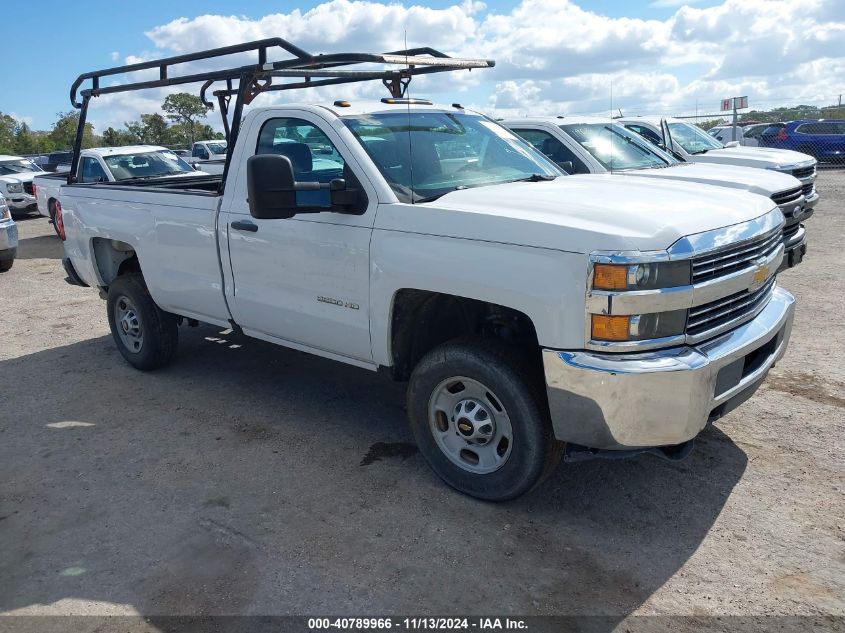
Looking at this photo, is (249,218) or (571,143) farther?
(571,143)

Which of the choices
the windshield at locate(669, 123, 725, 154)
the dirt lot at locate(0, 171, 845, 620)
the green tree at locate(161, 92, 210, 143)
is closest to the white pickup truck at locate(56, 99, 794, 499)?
the dirt lot at locate(0, 171, 845, 620)

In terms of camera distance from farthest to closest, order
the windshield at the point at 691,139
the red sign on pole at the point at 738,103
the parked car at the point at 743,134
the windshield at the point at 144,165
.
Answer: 1. the parked car at the point at 743,134
2. the red sign on pole at the point at 738,103
3. the windshield at the point at 144,165
4. the windshield at the point at 691,139

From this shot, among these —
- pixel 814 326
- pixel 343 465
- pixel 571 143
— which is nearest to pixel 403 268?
pixel 343 465

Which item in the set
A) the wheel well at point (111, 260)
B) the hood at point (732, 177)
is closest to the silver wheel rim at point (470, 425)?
the wheel well at point (111, 260)

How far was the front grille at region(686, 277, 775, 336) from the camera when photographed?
11.0 feet

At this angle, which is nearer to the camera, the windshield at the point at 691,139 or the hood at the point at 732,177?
the hood at the point at 732,177

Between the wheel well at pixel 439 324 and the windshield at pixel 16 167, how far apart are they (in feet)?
61.1

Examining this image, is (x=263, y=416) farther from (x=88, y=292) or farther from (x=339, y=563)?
(x=88, y=292)

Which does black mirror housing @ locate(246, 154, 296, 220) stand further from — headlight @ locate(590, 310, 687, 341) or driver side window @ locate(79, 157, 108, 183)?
driver side window @ locate(79, 157, 108, 183)

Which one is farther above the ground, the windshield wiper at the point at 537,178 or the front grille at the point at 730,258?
the windshield wiper at the point at 537,178

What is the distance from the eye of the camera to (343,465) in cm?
441

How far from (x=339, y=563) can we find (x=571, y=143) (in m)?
6.28

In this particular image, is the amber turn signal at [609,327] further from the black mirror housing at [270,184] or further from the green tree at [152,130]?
the green tree at [152,130]

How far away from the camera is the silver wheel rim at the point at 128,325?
242 inches
